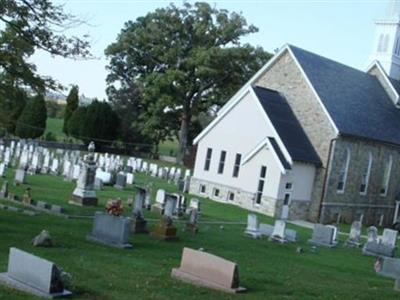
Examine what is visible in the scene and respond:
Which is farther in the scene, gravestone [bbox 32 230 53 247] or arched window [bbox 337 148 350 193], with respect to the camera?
arched window [bbox 337 148 350 193]

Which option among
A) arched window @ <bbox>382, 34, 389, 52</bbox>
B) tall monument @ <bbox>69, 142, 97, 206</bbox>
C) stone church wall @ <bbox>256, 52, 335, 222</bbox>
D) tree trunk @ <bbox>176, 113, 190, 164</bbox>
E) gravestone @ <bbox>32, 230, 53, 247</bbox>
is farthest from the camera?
tree trunk @ <bbox>176, 113, 190, 164</bbox>

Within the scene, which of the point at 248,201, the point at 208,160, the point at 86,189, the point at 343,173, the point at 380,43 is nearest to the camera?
the point at 86,189

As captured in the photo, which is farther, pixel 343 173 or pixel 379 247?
pixel 343 173

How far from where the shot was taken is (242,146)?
111 feet

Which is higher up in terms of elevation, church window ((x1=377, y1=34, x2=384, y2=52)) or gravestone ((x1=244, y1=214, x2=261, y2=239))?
church window ((x1=377, y1=34, x2=384, y2=52))

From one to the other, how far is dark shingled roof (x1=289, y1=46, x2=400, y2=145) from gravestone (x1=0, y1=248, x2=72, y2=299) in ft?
82.6

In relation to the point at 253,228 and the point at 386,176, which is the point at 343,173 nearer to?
the point at 386,176

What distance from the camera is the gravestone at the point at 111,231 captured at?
50.0 feet

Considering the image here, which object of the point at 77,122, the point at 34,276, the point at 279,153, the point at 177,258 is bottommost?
the point at 177,258

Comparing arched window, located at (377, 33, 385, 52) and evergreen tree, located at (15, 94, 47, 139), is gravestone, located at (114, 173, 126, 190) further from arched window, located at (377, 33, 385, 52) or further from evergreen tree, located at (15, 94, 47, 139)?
evergreen tree, located at (15, 94, 47, 139)

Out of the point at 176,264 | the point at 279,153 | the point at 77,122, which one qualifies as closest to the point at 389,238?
the point at 279,153

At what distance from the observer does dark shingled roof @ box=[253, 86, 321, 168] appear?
3209 cm

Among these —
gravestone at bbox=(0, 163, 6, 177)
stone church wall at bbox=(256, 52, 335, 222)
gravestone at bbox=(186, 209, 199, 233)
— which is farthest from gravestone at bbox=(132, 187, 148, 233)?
stone church wall at bbox=(256, 52, 335, 222)

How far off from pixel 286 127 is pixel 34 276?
24.9m
